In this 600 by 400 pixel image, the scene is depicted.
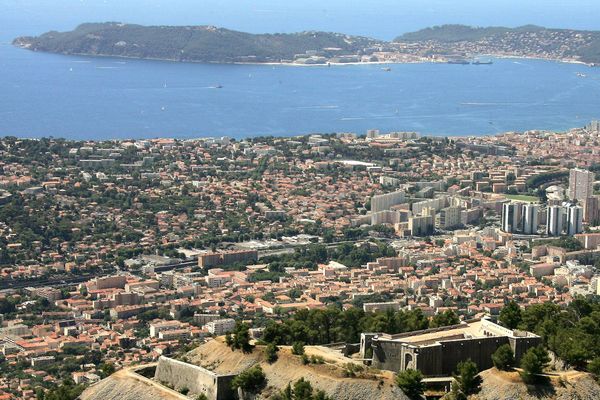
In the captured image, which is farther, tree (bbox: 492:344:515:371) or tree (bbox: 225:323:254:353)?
tree (bbox: 225:323:254:353)

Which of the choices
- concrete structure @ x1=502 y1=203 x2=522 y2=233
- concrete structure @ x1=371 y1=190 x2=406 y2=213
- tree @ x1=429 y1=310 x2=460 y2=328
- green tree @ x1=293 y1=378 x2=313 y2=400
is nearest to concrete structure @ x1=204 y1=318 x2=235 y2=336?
tree @ x1=429 y1=310 x2=460 y2=328

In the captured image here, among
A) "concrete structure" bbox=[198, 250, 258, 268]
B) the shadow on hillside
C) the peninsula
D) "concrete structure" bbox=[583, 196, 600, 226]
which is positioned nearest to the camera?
the shadow on hillside

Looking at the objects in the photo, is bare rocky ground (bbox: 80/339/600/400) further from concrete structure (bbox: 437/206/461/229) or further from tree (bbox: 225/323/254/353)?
concrete structure (bbox: 437/206/461/229)

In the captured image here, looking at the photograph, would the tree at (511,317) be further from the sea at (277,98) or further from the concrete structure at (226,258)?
the sea at (277,98)

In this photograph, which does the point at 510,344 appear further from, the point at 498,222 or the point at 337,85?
the point at 337,85

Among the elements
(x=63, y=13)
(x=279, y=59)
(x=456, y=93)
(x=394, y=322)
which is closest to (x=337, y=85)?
(x=456, y=93)

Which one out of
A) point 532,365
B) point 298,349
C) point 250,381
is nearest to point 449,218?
point 298,349

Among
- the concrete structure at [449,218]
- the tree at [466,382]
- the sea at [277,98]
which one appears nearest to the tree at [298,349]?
the tree at [466,382]
